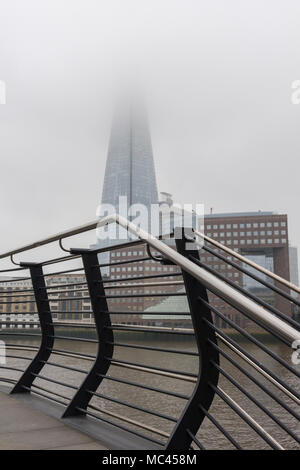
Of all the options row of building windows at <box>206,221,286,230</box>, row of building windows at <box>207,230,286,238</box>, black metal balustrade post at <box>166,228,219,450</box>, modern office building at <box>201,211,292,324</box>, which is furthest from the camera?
row of building windows at <box>206,221,286,230</box>

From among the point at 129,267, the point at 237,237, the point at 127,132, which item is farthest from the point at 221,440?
the point at 127,132

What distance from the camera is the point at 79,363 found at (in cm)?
2944

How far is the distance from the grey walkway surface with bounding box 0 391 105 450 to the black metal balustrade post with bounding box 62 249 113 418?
0.14m

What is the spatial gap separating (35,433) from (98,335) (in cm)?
55

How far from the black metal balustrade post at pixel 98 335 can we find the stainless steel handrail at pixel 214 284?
0.23 m

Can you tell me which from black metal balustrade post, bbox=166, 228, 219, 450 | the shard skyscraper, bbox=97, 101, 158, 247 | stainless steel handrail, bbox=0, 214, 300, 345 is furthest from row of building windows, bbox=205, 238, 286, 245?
black metal balustrade post, bbox=166, 228, 219, 450

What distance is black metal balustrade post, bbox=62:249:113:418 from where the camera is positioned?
2234 mm

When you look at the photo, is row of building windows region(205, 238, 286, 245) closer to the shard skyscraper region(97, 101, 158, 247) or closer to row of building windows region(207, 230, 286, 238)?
row of building windows region(207, 230, 286, 238)

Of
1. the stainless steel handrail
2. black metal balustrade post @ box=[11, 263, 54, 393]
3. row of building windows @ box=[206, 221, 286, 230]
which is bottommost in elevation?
black metal balustrade post @ box=[11, 263, 54, 393]

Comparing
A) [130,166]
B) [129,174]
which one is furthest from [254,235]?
[130,166]

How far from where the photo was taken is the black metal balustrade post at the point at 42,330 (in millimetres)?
2865

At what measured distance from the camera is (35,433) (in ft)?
6.56
